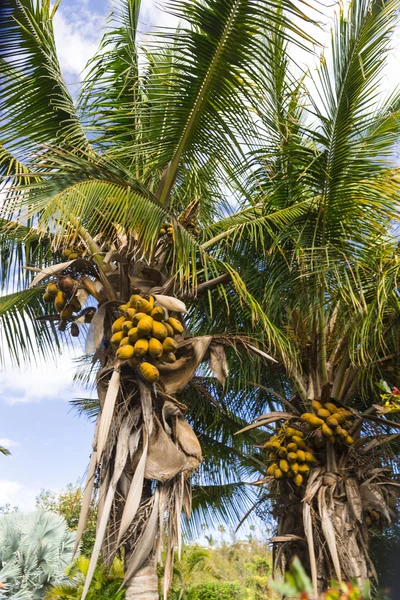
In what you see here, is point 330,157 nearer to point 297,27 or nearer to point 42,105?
point 297,27

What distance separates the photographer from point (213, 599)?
43.7ft

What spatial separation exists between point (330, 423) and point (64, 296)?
2.88 m

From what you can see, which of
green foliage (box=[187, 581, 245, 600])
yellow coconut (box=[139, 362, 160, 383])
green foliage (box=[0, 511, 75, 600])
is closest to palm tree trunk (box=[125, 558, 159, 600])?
yellow coconut (box=[139, 362, 160, 383])

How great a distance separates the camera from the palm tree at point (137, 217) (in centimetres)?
424

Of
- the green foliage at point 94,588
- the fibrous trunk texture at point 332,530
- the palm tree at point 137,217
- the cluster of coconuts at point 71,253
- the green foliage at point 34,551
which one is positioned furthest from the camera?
the green foliage at point 34,551

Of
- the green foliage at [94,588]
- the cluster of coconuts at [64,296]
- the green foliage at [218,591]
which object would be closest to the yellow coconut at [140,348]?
the cluster of coconuts at [64,296]

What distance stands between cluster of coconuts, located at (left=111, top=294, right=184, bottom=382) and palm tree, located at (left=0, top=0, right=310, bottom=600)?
Answer: 2cm

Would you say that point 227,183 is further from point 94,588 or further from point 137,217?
point 94,588

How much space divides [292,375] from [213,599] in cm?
918

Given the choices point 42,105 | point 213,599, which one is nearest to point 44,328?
point 42,105

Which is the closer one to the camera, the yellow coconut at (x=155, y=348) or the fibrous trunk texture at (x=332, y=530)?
the yellow coconut at (x=155, y=348)

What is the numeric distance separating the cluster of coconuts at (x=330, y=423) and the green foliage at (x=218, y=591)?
8821 millimetres

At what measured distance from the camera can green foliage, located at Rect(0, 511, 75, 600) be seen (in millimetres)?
10023

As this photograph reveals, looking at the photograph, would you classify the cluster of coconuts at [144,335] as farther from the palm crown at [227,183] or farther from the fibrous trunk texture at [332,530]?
the fibrous trunk texture at [332,530]
